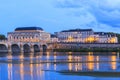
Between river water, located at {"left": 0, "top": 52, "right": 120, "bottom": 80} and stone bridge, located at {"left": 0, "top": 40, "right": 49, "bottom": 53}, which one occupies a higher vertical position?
stone bridge, located at {"left": 0, "top": 40, "right": 49, "bottom": 53}

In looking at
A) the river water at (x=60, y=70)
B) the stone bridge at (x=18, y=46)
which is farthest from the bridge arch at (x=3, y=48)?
the river water at (x=60, y=70)

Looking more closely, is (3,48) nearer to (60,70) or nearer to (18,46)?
(18,46)

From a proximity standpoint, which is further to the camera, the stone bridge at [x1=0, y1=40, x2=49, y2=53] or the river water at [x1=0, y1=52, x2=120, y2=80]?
the stone bridge at [x1=0, y1=40, x2=49, y2=53]

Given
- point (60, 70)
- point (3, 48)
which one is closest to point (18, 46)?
point (3, 48)

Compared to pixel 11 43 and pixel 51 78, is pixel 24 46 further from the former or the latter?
pixel 51 78

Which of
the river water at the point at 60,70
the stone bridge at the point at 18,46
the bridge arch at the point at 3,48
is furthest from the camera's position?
the bridge arch at the point at 3,48

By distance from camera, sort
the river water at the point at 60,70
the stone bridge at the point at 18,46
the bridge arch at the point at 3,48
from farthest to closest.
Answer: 1. the bridge arch at the point at 3,48
2. the stone bridge at the point at 18,46
3. the river water at the point at 60,70

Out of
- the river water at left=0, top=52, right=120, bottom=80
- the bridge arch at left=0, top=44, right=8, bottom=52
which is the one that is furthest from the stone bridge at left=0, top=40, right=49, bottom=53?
the river water at left=0, top=52, right=120, bottom=80

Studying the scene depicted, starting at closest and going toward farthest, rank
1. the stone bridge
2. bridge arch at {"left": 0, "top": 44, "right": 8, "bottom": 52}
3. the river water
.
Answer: the river water → the stone bridge → bridge arch at {"left": 0, "top": 44, "right": 8, "bottom": 52}

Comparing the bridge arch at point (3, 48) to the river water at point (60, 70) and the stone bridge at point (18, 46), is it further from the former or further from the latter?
the river water at point (60, 70)

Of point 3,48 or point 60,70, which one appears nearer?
point 60,70

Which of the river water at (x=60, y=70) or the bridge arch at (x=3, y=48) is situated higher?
the bridge arch at (x=3, y=48)

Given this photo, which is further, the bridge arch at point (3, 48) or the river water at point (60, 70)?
the bridge arch at point (3, 48)

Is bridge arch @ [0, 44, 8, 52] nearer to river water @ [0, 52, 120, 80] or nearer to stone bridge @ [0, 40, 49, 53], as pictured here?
stone bridge @ [0, 40, 49, 53]
